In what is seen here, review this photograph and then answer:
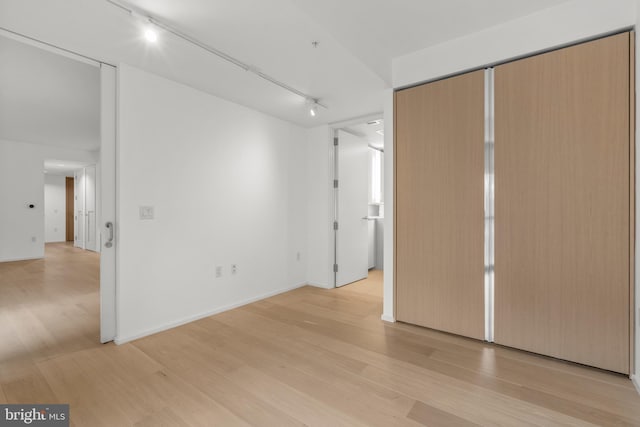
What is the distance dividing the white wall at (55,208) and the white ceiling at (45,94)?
4997 millimetres

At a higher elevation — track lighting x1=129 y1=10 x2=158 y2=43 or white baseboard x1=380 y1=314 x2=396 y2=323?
track lighting x1=129 y1=10 x2=158 y2=43

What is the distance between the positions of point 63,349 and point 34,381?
50 centimetres

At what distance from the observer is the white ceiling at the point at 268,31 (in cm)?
188

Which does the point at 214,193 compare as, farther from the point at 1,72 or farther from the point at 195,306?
the point at 1,72

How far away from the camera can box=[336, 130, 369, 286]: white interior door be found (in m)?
4.48

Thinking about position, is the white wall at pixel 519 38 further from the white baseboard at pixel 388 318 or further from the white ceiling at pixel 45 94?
the white ceiling at pixel 45 94

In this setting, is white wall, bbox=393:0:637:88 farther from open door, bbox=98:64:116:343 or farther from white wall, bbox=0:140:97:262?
white wall, bbox=0:140:97:262

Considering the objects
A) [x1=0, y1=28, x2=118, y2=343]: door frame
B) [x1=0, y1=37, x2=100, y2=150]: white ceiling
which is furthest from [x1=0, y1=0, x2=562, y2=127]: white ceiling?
[x1=0, y1=37, x2=100, y2=150]: white ceiling

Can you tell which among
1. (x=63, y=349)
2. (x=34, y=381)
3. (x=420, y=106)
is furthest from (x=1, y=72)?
(x=420, y=106)

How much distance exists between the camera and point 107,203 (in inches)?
98.2

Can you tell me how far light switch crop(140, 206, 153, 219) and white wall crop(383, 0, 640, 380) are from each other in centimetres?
265

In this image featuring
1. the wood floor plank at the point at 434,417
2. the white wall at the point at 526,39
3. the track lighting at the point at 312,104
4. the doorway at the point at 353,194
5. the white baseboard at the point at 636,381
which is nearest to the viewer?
the wood floor plank at the point at 434,417

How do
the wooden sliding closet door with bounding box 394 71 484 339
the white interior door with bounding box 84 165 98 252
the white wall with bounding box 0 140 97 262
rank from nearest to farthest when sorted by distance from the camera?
the wooden sliding closet door with bounding box 394 71 484 339 → the white wall with bounding box 0 140 97 262 → the white interior door with bounding box 84 165 98 252

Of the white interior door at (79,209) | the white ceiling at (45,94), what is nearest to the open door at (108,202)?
the white ceiling at (45,94)
